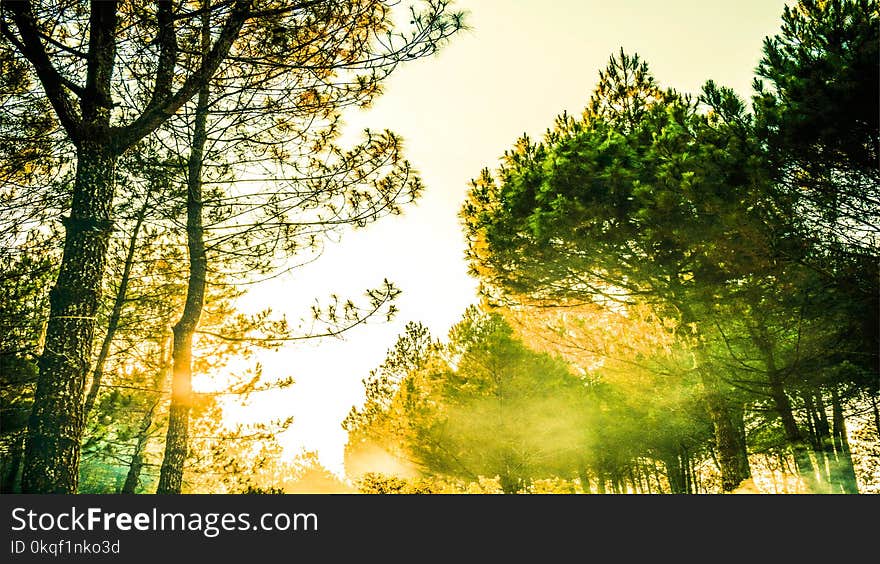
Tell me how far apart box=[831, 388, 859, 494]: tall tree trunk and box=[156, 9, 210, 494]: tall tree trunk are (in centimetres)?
1328

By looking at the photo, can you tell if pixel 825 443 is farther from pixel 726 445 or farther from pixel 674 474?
pixel 726 445

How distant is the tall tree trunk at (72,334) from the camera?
12.1 feet

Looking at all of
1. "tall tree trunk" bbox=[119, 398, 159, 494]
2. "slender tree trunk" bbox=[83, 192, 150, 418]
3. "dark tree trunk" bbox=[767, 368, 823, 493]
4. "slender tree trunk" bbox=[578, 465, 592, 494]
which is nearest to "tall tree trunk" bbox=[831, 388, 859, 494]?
"dark tree trunk" bbox=[767, 368, 823, 493]

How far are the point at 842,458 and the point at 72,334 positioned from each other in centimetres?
1741

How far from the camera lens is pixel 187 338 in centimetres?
637

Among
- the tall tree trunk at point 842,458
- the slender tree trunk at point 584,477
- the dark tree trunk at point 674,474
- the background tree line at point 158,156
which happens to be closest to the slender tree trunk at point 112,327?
the background tree line at point 158,156

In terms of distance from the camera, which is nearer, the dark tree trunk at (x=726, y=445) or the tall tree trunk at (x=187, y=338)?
the tall tree trunk at (x=187, y=338)

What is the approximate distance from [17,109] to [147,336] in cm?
559

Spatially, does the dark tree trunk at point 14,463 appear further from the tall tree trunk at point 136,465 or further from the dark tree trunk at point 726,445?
the dark tree trunk at point 726,445

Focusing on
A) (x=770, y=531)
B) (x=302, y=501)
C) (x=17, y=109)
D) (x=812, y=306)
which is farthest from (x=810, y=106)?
(x=17, y=109)

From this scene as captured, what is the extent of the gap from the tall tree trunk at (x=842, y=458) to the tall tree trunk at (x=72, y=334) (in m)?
14.0

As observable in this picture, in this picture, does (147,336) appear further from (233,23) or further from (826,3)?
(826,3)

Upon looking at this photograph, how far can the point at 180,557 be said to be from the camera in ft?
9.19

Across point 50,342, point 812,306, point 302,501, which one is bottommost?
point 302,501
